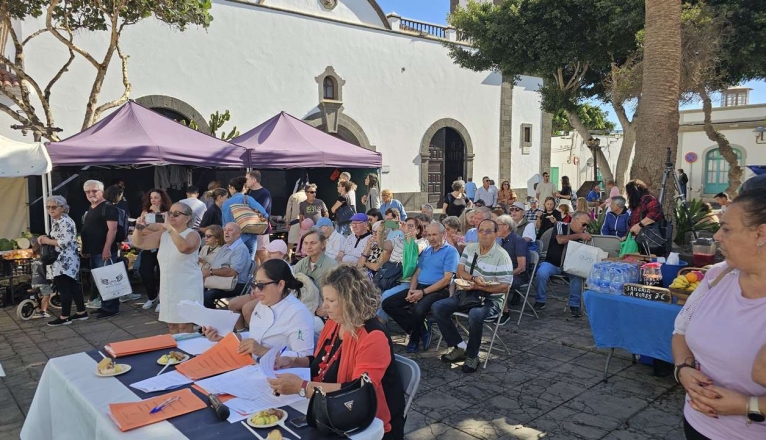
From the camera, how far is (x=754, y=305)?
6.01 feet

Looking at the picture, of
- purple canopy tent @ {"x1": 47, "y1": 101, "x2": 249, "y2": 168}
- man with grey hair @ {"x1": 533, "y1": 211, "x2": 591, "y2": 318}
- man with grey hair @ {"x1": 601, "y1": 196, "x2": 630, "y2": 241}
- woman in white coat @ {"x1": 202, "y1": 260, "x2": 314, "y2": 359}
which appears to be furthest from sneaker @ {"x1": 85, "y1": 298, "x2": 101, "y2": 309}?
man with grey hair @ {"x1": 601, "y1": 196, "x2": 630, "y2": 241}

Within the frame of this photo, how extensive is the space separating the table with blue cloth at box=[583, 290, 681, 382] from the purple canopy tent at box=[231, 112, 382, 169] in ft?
21.3

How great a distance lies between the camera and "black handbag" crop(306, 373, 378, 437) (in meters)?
1.98

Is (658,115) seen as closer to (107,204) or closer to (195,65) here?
(107,204)

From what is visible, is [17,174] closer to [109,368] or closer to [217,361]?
[109,368]

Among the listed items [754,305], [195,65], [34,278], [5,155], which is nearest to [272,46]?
[195,65]

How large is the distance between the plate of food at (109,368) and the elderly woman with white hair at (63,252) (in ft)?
13.2

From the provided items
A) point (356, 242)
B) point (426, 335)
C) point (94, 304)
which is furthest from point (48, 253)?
point (426, 335)

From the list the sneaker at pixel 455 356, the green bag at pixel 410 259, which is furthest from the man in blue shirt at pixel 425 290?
the sneaker at pixel 455 356

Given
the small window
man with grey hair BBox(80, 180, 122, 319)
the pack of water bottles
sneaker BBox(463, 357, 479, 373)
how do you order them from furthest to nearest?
the small window → man with grey hair BBox(80, 180, 122, 319) → sneaker BBox(463, 357, 479, 373) → the pack of water bottles

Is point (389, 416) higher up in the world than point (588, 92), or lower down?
lower down

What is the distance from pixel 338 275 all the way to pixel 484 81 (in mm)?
19122

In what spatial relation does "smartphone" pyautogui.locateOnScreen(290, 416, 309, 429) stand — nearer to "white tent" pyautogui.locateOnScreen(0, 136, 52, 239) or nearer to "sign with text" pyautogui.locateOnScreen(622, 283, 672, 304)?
"sign with text" pyautogui.locateOnScreen(622, 283, 672, 304)

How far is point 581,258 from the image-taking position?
5.98 m
